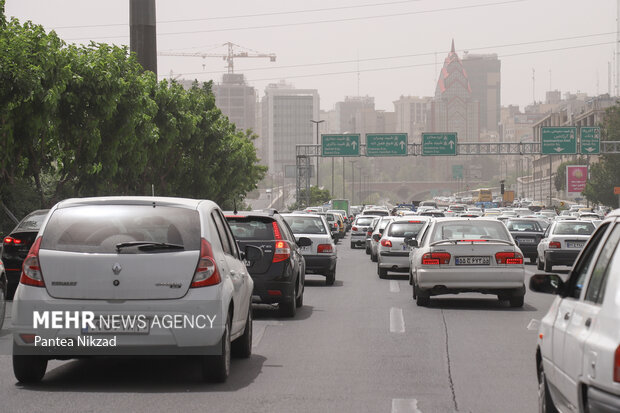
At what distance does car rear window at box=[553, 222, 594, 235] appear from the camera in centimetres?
2994

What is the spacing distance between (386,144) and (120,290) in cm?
7037

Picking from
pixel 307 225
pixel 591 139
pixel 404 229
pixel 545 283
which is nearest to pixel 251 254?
pixel 545 283

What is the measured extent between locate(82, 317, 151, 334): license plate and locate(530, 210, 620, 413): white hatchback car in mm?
3261

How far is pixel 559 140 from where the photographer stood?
73.8 meters

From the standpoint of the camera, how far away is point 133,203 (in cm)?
920

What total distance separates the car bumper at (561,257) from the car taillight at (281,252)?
49.2 feet

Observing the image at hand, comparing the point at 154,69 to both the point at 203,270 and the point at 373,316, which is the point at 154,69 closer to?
the point at 373,316

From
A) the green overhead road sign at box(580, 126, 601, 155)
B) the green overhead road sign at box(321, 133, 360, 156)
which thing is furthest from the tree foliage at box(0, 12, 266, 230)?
the green overhead road sign at box(580, 126, 601, 155)

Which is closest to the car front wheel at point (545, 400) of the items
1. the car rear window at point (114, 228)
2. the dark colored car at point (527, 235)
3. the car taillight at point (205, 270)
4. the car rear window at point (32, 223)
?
the car taillight at point (205, 270)

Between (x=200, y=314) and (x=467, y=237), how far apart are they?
9764 mm

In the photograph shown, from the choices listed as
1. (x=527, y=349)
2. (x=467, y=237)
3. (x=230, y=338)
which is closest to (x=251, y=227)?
(x=467, y=237)

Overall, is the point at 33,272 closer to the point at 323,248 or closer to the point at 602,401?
the point at 602,401

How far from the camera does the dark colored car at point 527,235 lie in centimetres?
3503

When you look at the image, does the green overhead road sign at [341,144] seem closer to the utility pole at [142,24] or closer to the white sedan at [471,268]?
the utility pole at [142,24]
